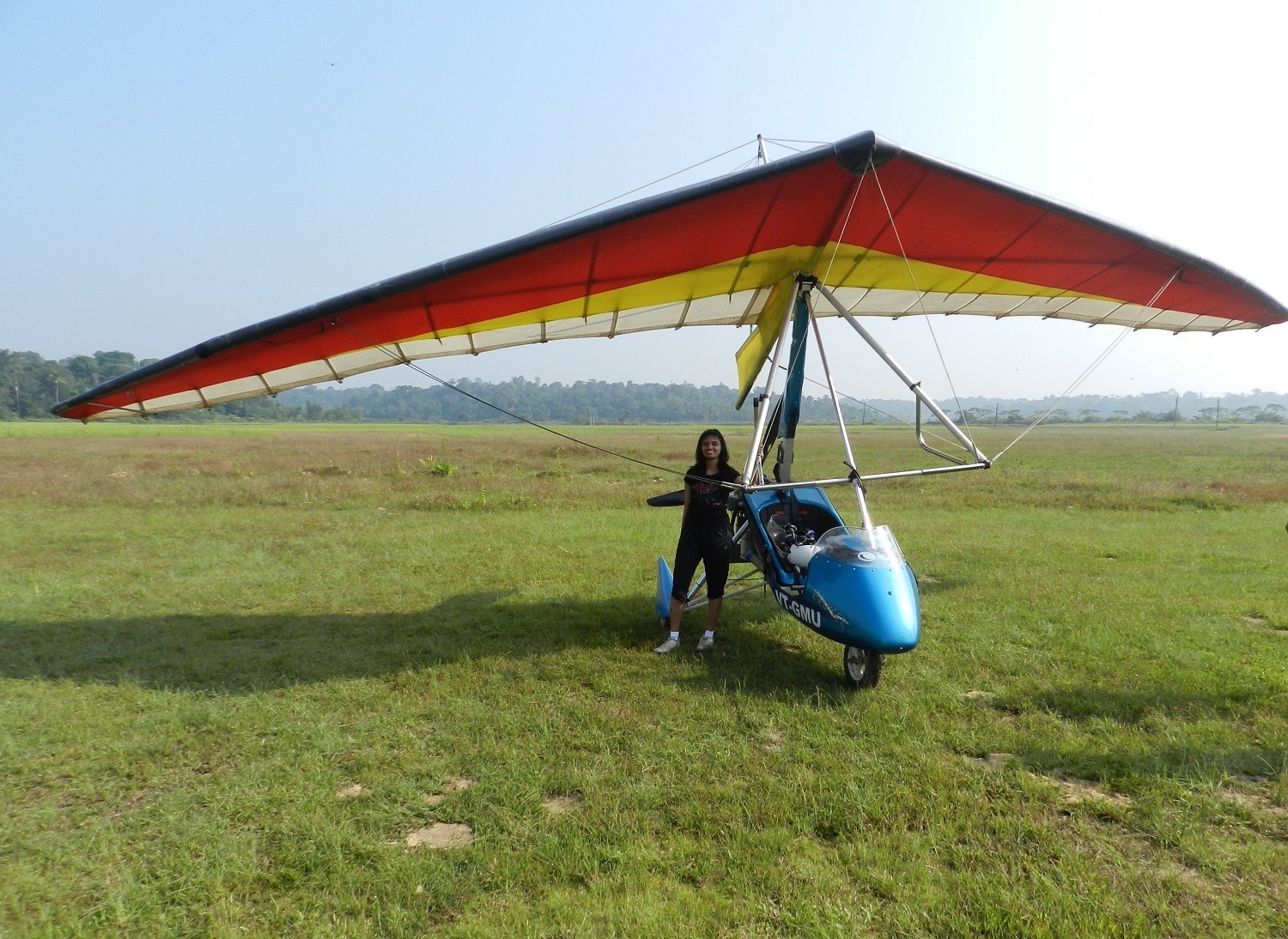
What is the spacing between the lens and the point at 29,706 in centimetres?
436

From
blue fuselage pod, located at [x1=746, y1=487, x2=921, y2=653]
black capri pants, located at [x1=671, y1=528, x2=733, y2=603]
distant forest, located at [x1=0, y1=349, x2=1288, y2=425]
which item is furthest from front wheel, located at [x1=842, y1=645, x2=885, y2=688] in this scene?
distant forest, located at [x1=0, y1=349, x2=1288, y2=425]

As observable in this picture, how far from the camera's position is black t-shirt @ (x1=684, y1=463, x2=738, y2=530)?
17.7 feet

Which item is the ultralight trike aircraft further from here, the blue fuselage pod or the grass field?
the grass field

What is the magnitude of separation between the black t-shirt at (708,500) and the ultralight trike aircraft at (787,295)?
15 cm

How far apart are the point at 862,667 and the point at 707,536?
60.0 inches

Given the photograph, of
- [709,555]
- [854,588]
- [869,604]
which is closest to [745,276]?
[709,555]

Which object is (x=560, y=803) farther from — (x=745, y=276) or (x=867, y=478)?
(x=745, y=276)

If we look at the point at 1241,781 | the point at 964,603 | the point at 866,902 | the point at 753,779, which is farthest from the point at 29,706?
the point at 964,603

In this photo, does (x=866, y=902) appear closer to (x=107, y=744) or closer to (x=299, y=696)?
(x=299, y=696)

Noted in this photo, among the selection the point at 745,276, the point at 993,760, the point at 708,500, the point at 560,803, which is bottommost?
the point at 560,803

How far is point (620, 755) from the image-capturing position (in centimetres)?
364

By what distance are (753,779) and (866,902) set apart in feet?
2.94

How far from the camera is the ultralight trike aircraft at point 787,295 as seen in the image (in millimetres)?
4355

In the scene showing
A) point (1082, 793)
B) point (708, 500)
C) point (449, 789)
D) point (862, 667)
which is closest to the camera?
point (1082, 793)
